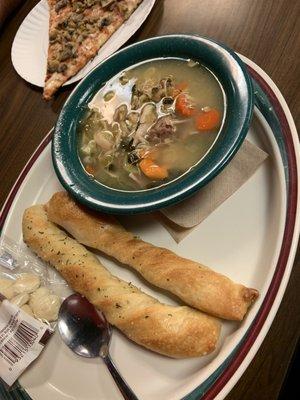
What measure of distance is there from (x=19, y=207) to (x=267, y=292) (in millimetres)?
1086

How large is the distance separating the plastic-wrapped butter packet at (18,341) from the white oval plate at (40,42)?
3.82 feet

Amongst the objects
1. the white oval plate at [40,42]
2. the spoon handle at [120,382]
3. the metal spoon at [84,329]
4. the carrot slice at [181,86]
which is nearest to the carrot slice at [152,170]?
the carrot slice at [181,86]

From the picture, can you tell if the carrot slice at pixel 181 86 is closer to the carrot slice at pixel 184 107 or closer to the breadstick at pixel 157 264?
the carrot slice at pixel 184 107

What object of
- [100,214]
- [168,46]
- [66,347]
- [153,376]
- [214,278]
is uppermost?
[168,46]

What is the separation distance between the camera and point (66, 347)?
5.24ft

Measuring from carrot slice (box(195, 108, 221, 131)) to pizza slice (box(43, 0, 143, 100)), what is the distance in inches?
33.9

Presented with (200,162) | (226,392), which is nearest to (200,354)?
(226,392)

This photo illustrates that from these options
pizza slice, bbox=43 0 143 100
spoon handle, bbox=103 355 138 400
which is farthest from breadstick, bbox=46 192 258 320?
pizza slice, bbox=43 0 143 100

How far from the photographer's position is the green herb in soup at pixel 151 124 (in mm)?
1680

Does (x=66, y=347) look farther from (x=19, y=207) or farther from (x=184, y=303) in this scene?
(x=19, y=207)

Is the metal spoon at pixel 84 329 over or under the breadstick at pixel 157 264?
under

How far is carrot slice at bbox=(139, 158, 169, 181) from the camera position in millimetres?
1656

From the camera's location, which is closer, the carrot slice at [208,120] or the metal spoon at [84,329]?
the metal spoon at [84,329]

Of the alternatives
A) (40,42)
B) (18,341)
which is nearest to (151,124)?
(18,341)
